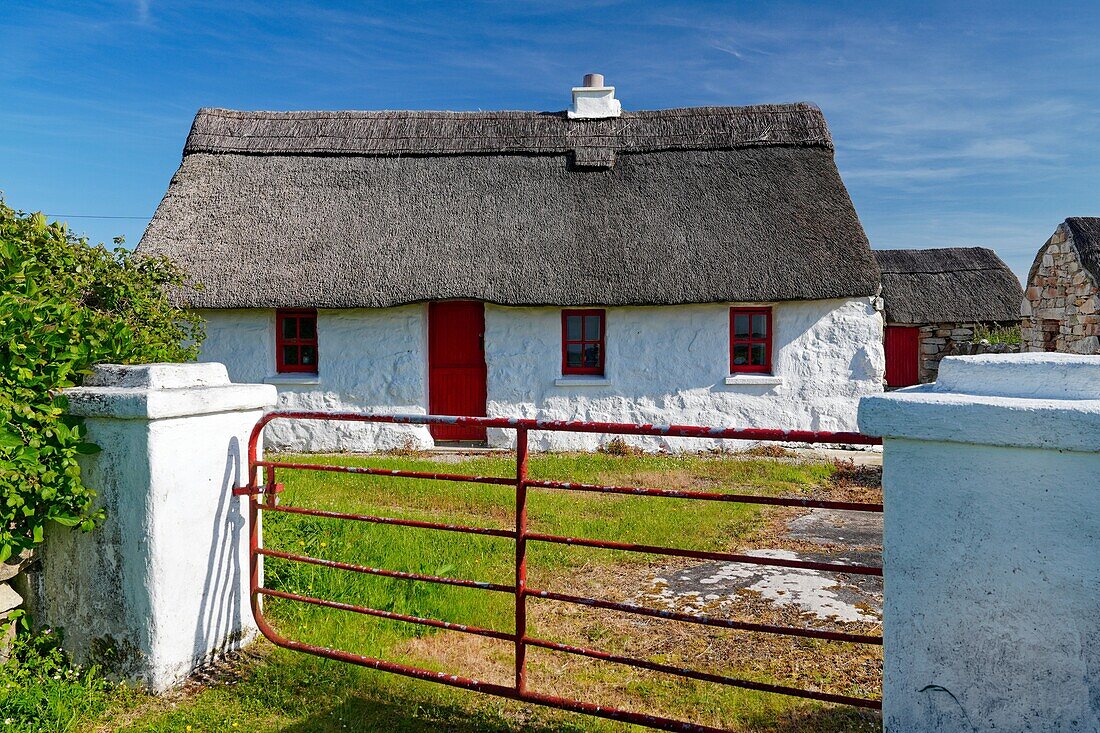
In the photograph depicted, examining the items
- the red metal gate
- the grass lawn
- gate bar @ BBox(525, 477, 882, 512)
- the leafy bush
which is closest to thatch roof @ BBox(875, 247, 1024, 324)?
the grass lawn

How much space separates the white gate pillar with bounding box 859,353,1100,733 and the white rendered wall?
8990 mm

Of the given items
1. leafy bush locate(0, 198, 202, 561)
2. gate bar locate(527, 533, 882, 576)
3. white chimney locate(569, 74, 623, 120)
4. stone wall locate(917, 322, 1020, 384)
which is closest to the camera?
gate bar locate(527, 533, 882, 576)

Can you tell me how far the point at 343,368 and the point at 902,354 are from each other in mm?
13768

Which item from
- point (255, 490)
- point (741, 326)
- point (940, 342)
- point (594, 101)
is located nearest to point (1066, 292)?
point (741, 326)

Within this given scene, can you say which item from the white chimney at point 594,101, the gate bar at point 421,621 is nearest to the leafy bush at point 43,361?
the gate bar at point 421,621

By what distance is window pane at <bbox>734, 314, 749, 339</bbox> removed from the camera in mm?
11688

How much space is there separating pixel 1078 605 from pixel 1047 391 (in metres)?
0.61

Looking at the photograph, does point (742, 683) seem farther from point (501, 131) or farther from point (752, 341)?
point (501, 131)

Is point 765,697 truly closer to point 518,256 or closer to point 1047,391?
point 1047,391

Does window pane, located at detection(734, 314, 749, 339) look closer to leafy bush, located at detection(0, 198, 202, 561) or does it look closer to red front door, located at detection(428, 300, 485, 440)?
red front door, located at detection(428, 300, 485, 440)

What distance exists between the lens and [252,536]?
400 centimetres

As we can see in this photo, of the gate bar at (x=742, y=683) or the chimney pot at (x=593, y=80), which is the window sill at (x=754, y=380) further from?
the gate bar at (x=742, y=683)

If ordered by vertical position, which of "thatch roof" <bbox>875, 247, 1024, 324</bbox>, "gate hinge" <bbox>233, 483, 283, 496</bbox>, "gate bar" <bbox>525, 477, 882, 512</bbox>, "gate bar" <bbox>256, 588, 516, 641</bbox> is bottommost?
"gate bar" <bbox>256, 588, 516, 641</bbox>

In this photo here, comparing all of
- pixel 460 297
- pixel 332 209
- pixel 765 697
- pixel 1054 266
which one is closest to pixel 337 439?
pixel 460 297
